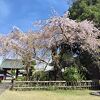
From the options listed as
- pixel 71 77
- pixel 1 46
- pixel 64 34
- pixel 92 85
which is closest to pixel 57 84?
pixel 71 77

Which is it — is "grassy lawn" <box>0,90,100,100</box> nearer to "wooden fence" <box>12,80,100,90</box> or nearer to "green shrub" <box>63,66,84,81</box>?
"wooden fence" <box>12,80,100,90</box>

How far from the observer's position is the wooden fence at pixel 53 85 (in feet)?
69.9

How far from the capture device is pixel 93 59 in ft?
80.2

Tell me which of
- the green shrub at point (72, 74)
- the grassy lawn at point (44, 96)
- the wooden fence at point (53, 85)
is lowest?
the grassy lawn at point (44, 96)

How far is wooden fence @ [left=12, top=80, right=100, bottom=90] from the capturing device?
69.9 ft

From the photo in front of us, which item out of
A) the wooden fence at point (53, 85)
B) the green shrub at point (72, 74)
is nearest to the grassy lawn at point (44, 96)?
the wooden fence at point (53, 85)

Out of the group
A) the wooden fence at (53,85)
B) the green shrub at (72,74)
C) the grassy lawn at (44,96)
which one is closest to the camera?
the grassy lawn at (44,96)

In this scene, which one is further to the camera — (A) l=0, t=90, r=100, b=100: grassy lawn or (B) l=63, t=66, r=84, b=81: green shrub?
(B) l=63, t=66, r=84, b=81: green shrub

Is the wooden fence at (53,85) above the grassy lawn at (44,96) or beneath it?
above

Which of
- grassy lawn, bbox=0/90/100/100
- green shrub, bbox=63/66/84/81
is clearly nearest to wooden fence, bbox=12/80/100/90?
green shrub, bbox=63/66/84/81

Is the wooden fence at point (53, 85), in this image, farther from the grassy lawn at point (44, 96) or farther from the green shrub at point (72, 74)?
the grassy lawn at point (44, 96)

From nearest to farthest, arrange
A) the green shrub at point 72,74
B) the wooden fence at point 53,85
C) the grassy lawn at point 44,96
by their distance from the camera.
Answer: the grassy lawn at point 44,96, the wooden fence at point 53,85, the green shrub at point 72,74

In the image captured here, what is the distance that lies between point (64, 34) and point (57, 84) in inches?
177

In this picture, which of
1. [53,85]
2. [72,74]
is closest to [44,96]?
[53,85]
